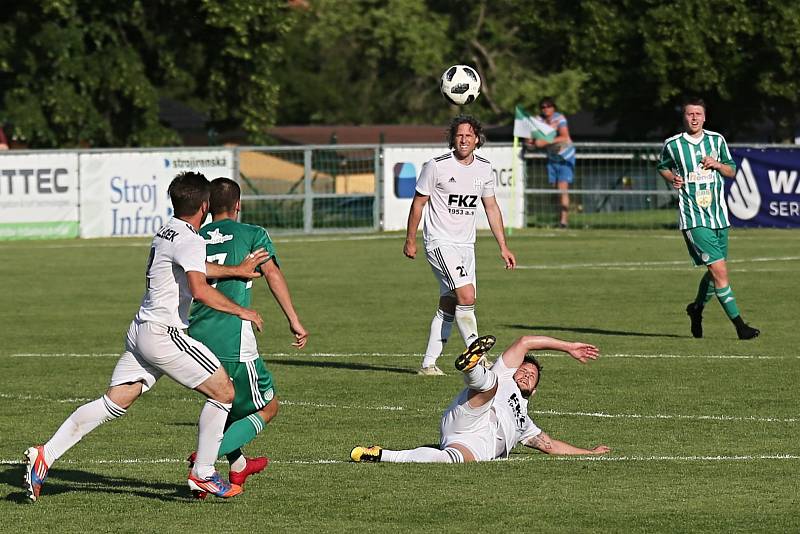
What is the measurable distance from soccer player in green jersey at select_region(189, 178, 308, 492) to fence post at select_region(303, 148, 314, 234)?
889 inches

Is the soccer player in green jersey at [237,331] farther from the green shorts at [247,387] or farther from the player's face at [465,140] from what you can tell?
the player's face at [465,140]

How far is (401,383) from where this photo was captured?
1345cm

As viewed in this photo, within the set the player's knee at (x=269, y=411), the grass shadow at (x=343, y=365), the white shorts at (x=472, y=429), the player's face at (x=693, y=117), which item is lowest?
the grass shadow at (x=343, y=365)

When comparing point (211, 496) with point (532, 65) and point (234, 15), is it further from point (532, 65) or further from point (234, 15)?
point (532, 65)

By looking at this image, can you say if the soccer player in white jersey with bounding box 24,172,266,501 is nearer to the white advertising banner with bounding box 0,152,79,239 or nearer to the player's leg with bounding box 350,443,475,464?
the player's leg with bounding box 350,443,475,464

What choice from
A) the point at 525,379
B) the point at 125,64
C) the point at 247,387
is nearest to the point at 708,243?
the point at 525,379

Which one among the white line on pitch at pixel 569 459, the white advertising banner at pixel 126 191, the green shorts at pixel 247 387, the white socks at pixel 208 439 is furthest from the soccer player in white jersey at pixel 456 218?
the white advertising banner at pixel 126 191

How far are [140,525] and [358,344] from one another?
8.24m

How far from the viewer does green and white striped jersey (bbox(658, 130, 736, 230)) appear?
16.1m

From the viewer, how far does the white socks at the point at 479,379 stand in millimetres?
9133

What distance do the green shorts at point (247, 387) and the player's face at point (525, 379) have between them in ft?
5.74

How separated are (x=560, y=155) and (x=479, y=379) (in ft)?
73.6

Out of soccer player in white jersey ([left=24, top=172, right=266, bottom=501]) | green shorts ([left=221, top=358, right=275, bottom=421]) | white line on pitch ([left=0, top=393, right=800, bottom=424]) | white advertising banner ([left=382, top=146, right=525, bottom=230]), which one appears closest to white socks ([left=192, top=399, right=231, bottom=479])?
soccer player in white jersey ([left=24, top=172, right=266, bottom=501])

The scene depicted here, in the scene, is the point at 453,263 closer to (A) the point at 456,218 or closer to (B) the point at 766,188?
(A) the point at 456,218
